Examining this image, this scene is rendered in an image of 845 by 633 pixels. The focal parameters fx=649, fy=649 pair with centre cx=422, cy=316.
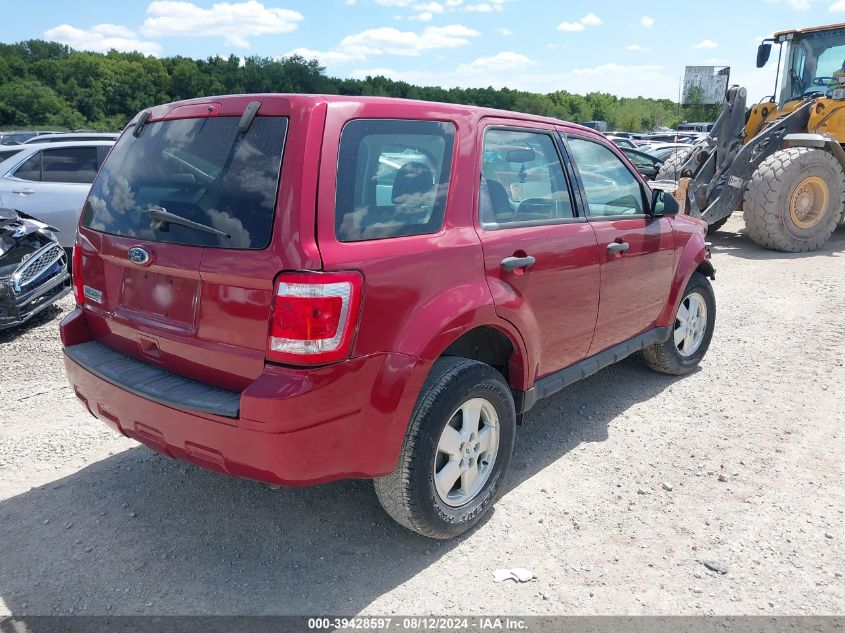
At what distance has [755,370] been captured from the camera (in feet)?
17.1

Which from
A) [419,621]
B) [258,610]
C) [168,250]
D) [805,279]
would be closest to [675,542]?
[419,621]

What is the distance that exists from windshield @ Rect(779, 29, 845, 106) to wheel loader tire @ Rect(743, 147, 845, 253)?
69.4 inches

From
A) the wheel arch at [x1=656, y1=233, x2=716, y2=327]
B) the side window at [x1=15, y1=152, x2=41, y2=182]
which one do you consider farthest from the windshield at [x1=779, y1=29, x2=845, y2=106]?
the side window at [x1=15, y1=152, x2=41, y2=182]

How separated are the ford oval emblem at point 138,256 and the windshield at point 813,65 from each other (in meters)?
11.4

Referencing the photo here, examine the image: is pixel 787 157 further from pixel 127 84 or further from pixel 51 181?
pixel 127 84

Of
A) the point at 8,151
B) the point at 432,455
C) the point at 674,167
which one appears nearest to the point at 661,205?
the point at 432,455

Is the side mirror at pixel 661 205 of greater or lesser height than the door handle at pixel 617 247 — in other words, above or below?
above

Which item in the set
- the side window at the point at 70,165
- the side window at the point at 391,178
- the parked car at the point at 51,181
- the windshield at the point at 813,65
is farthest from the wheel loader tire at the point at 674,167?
the side window at the point at 391,178

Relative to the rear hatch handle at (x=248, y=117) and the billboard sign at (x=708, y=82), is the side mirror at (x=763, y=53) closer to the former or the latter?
the billboard sign at (x=708, y=82)

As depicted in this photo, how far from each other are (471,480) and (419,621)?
0.72 meters

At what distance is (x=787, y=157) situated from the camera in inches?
373

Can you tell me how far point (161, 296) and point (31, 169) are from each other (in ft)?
21.9

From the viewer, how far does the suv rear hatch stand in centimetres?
244

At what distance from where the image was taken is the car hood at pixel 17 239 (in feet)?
19.6
